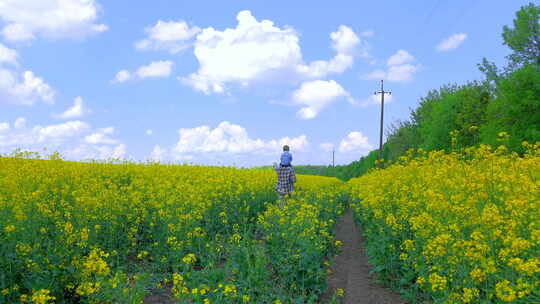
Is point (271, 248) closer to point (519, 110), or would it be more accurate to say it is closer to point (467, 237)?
point (467, 237)

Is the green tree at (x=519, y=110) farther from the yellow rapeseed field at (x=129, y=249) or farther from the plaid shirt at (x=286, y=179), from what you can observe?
the yellow rapeseed field at (x=129, y=249)

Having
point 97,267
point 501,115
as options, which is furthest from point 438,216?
point 501,115

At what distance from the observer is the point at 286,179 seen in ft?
47.1

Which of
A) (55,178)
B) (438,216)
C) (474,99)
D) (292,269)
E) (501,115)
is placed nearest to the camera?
(438,216)

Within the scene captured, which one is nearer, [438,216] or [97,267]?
[97,267]

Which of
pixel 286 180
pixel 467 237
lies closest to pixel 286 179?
pixel 286 180

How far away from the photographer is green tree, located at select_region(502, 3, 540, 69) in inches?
→ 1329

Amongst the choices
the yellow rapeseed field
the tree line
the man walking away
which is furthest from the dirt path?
the tree line

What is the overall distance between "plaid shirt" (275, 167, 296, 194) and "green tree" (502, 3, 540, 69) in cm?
3010

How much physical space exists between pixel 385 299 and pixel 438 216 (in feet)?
5.88

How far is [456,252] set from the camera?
5129 millimetres

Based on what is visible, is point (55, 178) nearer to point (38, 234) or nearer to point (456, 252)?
point (38, 234)

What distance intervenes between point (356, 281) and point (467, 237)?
2.58 m

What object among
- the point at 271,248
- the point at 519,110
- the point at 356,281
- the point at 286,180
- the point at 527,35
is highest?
the point at 527,35
